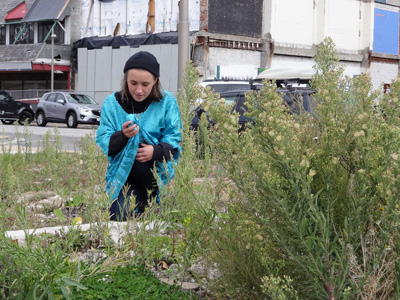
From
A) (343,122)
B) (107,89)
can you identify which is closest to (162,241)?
(343,122)

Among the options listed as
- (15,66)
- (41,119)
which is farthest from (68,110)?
(15,66)

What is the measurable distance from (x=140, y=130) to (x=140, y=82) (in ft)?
1.15

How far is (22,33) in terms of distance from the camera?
124 feet

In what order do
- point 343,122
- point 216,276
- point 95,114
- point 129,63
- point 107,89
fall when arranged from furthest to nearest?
point 107,89 → point 95,114 → point 129,63 → point 216,276 → point 343,122

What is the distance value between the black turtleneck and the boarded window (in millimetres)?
27003

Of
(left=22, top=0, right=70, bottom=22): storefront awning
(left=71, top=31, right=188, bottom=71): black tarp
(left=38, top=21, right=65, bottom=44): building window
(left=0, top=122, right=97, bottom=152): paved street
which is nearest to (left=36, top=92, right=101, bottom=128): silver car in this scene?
(left=0, top=122, right=97, bottom=152): paved street

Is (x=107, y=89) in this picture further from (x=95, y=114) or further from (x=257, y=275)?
(x=257, y=275)

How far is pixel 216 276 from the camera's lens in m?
2.95

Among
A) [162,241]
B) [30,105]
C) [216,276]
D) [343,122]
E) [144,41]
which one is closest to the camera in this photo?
[343,122]

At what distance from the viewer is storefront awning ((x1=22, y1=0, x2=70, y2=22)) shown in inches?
1393

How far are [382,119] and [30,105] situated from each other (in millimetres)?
29166

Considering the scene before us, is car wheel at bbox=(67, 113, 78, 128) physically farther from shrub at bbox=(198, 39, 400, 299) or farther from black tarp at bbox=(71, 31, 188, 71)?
shrub at bbox=(198, 39, 400, 299)

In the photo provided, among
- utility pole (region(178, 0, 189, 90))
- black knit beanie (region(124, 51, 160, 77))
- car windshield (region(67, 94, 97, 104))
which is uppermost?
utility pole (region(178, 0, 189, 90))

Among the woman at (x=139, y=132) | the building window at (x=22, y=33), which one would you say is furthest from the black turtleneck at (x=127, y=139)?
the building window at (x=22, y=33)
